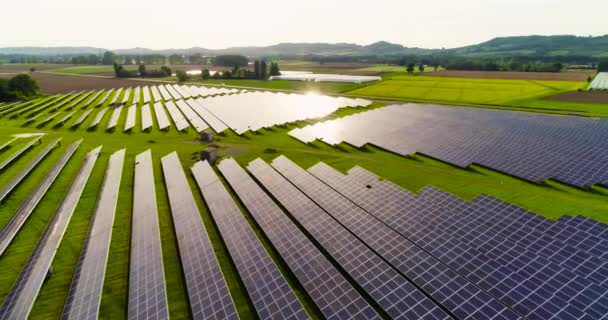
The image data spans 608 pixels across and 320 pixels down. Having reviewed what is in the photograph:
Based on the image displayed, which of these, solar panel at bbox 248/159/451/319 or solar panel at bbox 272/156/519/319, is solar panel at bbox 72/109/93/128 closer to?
solar panel at bbox 248/159/451/319

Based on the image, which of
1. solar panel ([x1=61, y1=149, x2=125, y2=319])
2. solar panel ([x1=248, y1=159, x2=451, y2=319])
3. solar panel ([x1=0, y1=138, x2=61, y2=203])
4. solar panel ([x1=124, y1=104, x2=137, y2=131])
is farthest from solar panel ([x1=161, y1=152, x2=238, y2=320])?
solar panel ([x1=124, y1=104, x2=137, y2=131])

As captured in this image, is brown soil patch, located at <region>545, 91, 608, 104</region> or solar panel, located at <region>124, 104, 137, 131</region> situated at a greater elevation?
brown soil patch, located at <region>545, 91, 608, 104</region>

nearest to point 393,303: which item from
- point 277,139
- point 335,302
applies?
point 335,302

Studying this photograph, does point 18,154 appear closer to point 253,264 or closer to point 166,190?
point 166,190

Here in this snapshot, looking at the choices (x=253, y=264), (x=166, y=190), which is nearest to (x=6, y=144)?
(x=166, y=190)

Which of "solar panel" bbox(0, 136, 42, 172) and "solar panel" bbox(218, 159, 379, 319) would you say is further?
"solar panel" bbox(0, 136, 42, 172)
